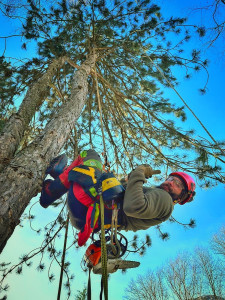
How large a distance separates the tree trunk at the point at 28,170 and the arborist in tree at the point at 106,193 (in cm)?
22

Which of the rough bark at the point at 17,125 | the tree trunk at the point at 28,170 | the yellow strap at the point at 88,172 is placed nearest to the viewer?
the tree trunk at the point at 28,170

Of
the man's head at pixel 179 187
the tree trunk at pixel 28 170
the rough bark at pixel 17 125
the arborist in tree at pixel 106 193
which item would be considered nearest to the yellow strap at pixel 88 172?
the arborist in tree at pixel 106 193

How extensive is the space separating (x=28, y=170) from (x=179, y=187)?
1521 millimetres

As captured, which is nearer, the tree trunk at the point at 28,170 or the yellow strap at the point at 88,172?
the tree trunk at the point at 28,170

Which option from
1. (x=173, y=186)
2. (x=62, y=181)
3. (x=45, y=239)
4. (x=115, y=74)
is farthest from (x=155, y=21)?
(x=45, y=239)

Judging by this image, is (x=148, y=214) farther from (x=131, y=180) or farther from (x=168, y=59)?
(x=168, y=59)

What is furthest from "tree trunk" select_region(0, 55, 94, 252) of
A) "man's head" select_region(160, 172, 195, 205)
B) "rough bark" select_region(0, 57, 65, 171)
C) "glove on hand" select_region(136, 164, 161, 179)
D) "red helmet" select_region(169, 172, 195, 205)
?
"red helmet" select_region(169, 172, 195, 205)

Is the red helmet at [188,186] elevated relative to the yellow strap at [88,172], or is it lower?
elevated

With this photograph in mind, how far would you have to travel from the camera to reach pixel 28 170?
1.54 metres

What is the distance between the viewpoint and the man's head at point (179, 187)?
216cm

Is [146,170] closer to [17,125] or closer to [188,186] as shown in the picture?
[188,186]

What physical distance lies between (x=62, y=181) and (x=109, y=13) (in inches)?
122

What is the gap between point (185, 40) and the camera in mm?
3738

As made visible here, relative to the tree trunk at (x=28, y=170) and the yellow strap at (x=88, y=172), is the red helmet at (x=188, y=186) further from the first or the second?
the tree trunk at (x=28, y=170)
